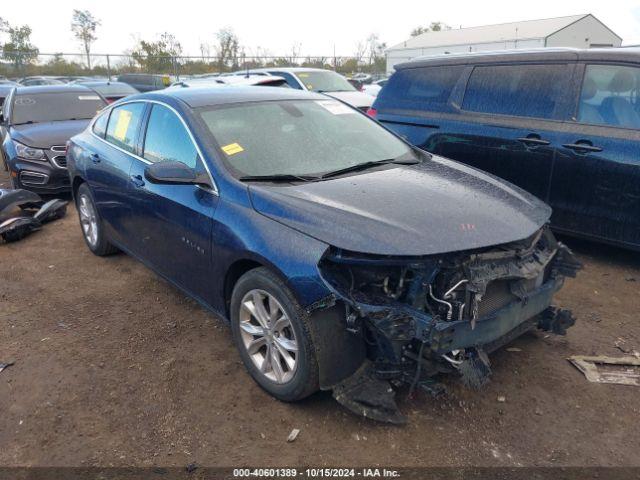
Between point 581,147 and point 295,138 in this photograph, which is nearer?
point 295,138

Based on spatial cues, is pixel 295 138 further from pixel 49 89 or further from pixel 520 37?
pixel 520 37

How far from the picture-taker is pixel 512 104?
16.3 feet

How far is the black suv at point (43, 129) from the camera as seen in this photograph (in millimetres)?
7188

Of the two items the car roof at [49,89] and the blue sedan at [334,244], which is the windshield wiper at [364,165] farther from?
the car roof at [49,89]

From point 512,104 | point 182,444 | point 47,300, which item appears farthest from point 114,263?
point 512,104

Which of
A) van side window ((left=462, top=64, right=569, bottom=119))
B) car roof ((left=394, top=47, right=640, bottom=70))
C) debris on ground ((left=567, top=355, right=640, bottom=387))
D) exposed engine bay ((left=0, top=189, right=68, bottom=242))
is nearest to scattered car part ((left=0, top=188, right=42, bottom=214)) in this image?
exposed engine bay ((left=0, top=189, right=68, bottom=242))

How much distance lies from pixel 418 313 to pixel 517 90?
11.0 ft

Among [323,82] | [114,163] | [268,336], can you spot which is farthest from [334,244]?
[323,82]

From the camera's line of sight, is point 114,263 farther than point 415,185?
Yes

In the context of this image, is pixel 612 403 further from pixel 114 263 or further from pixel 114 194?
pixel 114 263

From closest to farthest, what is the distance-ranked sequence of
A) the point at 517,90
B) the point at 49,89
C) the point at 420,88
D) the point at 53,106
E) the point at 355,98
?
the point at 517,90
the point at 420,88
the point at 53,106
the point at 49,89
the point at 355,98

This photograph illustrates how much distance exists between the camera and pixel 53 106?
8461 millimetres

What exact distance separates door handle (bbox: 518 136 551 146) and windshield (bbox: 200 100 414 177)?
140 centimetres

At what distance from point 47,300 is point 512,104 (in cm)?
454
